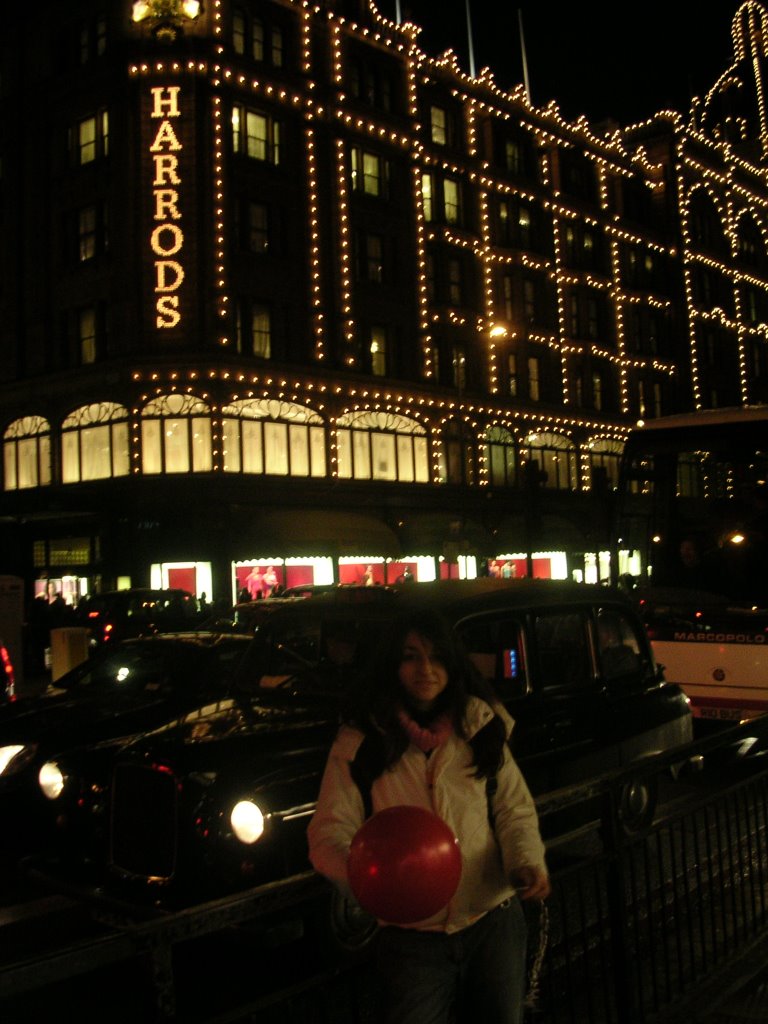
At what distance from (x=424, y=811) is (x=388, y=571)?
34.5m

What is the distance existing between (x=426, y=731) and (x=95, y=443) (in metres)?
32.2

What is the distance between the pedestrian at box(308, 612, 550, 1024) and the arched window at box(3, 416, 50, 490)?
34432 millimetres

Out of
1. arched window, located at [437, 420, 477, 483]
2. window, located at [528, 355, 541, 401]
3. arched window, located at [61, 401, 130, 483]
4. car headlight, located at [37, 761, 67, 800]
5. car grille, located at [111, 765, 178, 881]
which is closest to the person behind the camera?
car grille, located at [111, 765, 178, 881]

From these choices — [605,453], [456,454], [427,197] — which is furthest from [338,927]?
[605,453]

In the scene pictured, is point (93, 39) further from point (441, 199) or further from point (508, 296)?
point (508, 296)

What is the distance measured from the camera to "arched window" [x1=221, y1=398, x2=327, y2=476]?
33438 mm

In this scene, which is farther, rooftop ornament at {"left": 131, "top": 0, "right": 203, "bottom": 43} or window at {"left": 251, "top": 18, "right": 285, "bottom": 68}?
window at {"left": 251, "top": 18, "right": 285, "bottom": 68}

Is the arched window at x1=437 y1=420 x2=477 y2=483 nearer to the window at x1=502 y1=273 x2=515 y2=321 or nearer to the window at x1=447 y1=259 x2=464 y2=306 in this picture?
the window at x1=447 y1=259 x2=464 y2=306

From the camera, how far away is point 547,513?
44656 mm

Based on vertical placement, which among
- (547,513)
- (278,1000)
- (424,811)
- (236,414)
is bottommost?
(278,1000)

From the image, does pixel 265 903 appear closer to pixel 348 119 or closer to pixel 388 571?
pixel 388 571

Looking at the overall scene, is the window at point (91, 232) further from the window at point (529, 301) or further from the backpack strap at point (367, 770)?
the backpack strap at point (367, 770)

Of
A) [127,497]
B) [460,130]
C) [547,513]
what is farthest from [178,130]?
[547,513]

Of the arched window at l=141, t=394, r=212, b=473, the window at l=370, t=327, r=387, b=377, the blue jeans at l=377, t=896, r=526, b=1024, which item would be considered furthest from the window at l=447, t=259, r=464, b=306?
the blue jeans at l=377, t=896, r=526, b=1024
